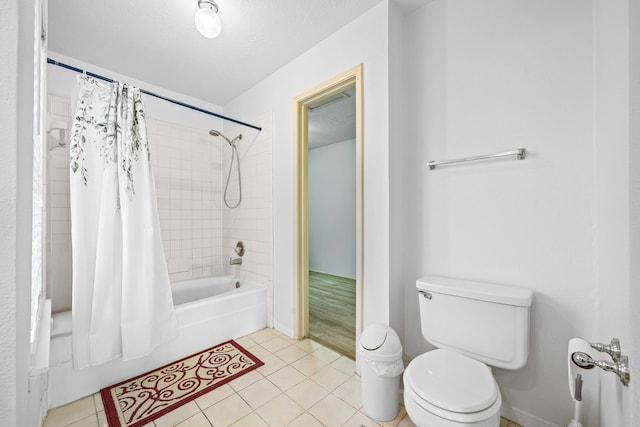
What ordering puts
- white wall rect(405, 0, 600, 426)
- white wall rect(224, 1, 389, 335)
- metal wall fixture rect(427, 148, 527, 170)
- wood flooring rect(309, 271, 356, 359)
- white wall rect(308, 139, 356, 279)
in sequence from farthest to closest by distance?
white wall rect(308, 139, 356, 279) → wood flooring rect(309, 271, 356, 359) → white wall rect(224, 1, 389, 335) → metal wall fixture rect(427, 148, 527, 170) → white wall rect(405, 0, 600, 426)

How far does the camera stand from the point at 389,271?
63.7 inches

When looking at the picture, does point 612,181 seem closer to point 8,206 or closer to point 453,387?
point 453,387

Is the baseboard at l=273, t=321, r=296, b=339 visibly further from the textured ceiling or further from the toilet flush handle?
the textured ceiling

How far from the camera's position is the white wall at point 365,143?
166 centimetres

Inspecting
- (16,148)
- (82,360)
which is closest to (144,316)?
(82,360)

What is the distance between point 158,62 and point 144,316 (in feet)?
6.82

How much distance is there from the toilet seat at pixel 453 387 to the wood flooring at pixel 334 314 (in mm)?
932

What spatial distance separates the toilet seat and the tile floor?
47 centimetres

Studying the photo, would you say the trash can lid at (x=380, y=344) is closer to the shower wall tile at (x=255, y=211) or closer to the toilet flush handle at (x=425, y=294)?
the toilet flush handle at (x=425, y=294)

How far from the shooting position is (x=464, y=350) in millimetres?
1345

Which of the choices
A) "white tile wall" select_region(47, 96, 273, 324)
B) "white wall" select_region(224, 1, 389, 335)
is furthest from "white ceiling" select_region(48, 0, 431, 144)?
"white tile wall" select_region(47, 96, 273, 324)

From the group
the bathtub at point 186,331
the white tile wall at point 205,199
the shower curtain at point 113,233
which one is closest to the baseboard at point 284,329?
the bathtub at point 186,331

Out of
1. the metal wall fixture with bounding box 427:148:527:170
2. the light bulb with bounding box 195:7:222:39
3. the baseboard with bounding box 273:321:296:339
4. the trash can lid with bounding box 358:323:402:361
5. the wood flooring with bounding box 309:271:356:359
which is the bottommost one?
the wood flooring with bounding box 309:271:356:359

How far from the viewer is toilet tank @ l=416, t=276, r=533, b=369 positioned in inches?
47.8
